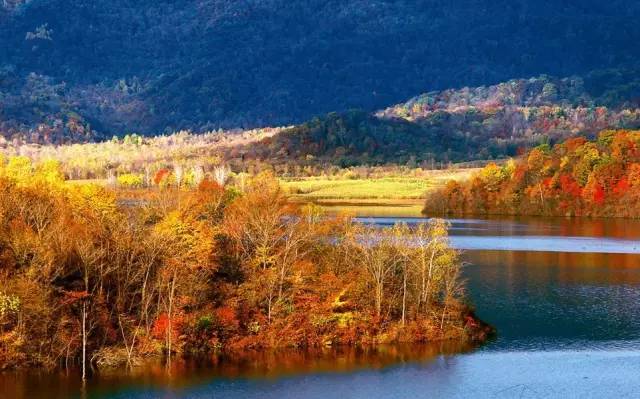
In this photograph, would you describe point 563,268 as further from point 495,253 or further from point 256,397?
point 256,397

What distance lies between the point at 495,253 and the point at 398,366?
143ft

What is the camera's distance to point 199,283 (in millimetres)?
49625

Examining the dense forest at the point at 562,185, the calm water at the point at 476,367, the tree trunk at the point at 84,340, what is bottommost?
the calm water at the point at 476,367

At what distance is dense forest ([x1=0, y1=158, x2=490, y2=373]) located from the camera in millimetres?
46156

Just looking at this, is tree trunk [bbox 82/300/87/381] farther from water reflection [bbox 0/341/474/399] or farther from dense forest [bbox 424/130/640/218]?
dense forest [bbox 424/130/640/218]

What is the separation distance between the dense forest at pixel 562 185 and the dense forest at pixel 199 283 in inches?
3601

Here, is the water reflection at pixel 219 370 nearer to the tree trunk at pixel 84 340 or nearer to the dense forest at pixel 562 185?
the tree trunk at pixel 84 340

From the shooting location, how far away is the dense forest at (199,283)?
46.2 meters

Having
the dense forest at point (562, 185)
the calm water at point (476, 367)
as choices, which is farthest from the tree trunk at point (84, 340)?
the dense forest at point (562, 185)

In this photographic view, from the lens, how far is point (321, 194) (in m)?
180

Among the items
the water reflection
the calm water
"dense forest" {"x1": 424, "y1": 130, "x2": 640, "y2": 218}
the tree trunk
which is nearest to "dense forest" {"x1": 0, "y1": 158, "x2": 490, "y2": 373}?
the tree trunk

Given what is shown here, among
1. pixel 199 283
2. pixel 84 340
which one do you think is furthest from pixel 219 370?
pixel 84 340

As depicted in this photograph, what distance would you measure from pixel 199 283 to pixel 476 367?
13.8 meters

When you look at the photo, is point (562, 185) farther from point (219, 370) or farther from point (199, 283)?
point (219, 370)
